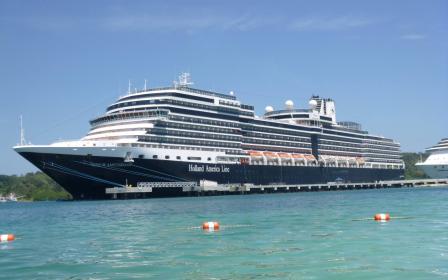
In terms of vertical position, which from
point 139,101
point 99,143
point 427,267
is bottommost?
point 427,267

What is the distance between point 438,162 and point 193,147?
2806 inches

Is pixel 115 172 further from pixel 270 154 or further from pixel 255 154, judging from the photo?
pixel 270 154

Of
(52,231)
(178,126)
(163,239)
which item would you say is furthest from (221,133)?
(163,239)

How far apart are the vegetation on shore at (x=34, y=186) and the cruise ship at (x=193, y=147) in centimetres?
4833

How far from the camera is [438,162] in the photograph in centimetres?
12650

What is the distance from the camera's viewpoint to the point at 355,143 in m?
129

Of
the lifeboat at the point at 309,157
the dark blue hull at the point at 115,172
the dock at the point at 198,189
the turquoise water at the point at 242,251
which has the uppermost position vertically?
the lifeboat at the point at 309,157

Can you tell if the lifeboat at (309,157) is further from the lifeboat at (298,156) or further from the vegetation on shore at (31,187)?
the vegetation on shore at (31,187)

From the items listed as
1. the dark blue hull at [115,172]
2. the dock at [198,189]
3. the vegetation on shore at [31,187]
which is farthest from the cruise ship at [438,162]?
the vegetation on shore at [31,187]

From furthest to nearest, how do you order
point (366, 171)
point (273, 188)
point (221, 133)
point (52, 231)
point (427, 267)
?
point (366, 171)
point (273, 188)
point (221, 133)
point (52, 231)
point (427, 267)

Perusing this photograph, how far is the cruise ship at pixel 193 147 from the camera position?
2761 inches

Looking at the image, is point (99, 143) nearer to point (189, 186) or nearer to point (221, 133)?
point (189, 186)

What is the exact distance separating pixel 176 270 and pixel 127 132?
60.3m

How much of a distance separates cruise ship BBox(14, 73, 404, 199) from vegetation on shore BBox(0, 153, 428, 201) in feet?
159
